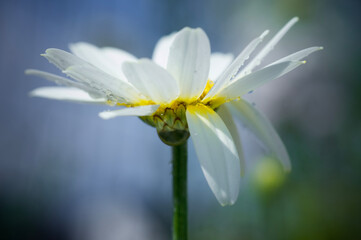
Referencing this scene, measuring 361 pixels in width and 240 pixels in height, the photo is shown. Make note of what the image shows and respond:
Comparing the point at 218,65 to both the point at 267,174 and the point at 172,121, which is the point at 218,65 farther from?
the point at 267,174

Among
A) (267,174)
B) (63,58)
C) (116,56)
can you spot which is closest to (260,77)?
(63,58)

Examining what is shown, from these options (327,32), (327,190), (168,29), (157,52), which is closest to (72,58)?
(157,52)

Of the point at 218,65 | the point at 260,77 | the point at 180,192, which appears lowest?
the point at 180,192

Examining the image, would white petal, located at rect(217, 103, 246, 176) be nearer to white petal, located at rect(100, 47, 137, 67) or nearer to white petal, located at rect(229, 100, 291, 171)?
white petal, located at rect(229, 100, 291, 171)

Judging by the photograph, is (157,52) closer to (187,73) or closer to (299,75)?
(187,73)

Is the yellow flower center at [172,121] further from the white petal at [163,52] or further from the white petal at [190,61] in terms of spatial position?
the white petal at [163,52]

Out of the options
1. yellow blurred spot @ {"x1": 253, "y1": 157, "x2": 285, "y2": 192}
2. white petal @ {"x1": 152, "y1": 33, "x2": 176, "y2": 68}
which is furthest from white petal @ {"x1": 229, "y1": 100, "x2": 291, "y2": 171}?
yellow blurred spot @ {"x1": 253, "y1": 157, "x2": 285, "y2": 192}
